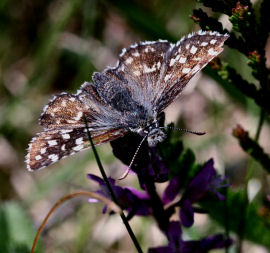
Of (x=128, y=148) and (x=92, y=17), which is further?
(x=92, y=17)

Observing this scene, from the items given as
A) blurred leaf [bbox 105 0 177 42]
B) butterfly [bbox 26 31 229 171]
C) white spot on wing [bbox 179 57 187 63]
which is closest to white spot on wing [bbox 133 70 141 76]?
butterfly [bbox 26 31 229 171]

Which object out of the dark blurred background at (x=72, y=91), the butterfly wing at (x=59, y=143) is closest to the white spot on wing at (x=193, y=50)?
the butterfly wing at (x=59, y=143)

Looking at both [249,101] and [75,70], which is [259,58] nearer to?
[249,101]

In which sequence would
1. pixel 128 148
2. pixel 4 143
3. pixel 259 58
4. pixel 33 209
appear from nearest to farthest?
pixel 128 148 < pixel 259 58 < pixel 33 209 < pixel 4 143

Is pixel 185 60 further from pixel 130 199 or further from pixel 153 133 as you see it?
pixel 130 199

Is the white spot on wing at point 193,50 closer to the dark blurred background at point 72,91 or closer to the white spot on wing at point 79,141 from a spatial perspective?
the white spot on wing at point 79,141

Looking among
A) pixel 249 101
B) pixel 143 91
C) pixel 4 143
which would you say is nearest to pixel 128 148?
pixel 143 91
